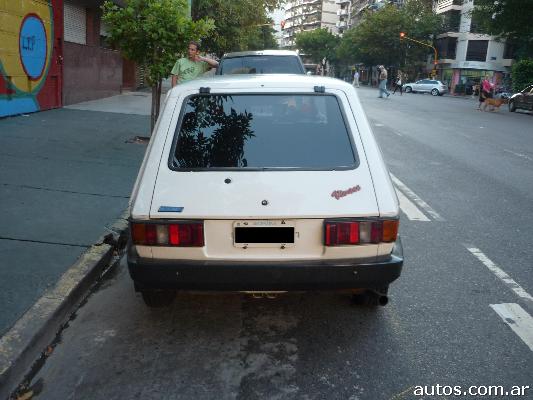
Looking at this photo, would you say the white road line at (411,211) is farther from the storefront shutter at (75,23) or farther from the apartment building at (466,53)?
the apartment building at (466,53)

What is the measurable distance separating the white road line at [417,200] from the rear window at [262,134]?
10.9 feet

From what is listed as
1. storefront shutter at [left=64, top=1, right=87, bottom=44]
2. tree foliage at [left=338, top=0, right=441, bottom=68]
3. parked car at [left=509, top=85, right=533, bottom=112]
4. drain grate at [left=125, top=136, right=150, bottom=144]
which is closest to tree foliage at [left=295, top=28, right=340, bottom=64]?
tree foliage at [left=338, top=0, right=441, bottom=68]

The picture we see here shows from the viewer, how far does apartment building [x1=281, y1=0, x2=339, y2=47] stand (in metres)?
154

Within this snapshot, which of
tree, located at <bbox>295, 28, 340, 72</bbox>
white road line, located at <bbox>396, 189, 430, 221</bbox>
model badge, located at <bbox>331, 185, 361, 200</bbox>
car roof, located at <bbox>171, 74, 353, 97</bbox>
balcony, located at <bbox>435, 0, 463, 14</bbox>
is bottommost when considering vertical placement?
white road line, located at <bbox>396, 189, 430, 221</bbox>

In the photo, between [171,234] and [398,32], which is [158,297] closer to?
[171,234]

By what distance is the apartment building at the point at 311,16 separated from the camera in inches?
6053

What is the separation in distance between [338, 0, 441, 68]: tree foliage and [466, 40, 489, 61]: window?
228 inches

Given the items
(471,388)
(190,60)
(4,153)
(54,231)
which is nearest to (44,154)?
(4,153)

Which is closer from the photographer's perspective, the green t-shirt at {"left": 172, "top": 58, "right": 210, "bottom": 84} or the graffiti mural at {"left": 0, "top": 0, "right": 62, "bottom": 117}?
the green t-shirt at {"left": 172, "top": 58, "right": 210, "bottom": 84}

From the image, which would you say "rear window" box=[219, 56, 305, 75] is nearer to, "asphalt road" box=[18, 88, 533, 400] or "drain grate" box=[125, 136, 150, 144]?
"drain grate" box=[125, 136, 150, 144]

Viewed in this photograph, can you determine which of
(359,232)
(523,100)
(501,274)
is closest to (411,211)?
(501,274)

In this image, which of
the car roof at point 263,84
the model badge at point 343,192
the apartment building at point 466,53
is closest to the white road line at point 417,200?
the car roof at point 263,84

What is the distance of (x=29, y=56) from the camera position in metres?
12.4

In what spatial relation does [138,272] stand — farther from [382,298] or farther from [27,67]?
[27,67]
